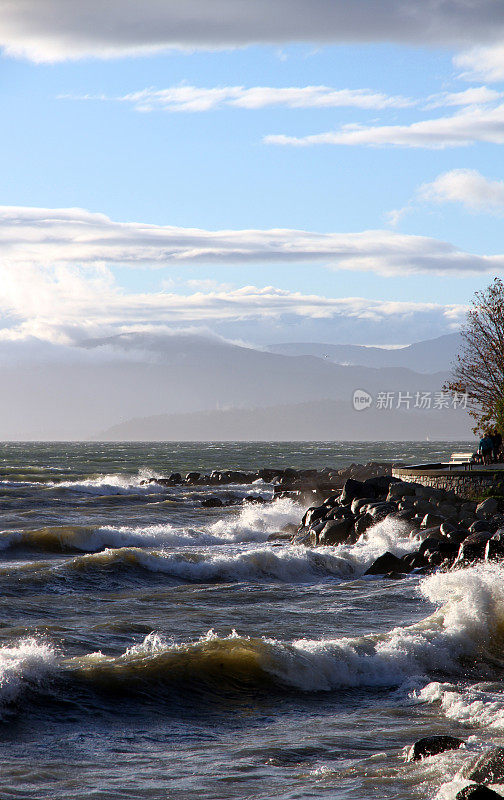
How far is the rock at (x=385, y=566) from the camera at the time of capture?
18.8m

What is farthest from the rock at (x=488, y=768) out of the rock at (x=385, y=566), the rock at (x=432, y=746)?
the rock at (x=385, y=566)

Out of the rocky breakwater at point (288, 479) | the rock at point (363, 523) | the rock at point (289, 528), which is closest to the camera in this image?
the rock at point (363, 523)

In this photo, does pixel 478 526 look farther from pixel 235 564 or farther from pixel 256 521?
pixel 256 521

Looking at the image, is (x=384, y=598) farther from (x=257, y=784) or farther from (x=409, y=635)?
(x=257, y=784)

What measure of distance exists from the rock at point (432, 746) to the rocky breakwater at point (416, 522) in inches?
380

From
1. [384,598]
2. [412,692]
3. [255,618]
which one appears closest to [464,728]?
[412,692]

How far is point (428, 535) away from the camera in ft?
70.3

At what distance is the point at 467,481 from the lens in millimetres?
27391

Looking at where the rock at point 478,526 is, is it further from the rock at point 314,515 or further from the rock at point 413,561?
the rock at point 314,515

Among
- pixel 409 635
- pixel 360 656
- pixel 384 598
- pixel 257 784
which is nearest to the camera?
pixel 257 784

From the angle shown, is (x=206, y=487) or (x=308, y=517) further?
(x=206, y=487)

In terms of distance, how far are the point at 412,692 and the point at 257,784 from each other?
131 inches

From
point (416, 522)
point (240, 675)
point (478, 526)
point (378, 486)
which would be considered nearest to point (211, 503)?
point (378, 486)

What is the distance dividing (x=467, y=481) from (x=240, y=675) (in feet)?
58.8
